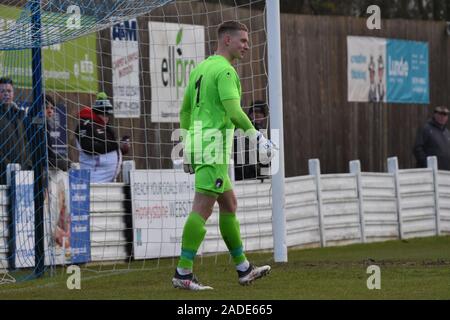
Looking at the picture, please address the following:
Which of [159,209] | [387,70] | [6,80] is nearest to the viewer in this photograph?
[6,80]

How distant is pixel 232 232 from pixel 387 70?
13.8 meters

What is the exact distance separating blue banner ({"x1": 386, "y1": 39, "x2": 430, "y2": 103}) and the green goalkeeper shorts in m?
14.0

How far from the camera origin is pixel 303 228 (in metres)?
17.5

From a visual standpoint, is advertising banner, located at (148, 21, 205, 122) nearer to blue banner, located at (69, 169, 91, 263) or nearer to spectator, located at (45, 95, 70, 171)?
spectator, located at (45, 95, 70, 171)

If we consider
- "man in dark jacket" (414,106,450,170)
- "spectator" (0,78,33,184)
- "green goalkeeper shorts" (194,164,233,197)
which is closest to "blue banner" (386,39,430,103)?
"man in dark jacket" (414,106,450,170)

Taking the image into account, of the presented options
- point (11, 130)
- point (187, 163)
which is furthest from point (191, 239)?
point (11, 130)

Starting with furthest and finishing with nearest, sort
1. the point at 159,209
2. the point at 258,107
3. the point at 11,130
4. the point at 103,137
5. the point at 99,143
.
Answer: the point at 258,107 → the point at 159,209 → the point at 99,143 → the point at 103,137 → the point at 11,130

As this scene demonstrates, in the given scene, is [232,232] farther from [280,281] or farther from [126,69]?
[126,69]

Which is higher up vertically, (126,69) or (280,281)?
(126,69)

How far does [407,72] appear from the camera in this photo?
2436 cm

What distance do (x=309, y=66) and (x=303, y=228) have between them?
543cm

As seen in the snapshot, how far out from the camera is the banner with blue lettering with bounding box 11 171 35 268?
13.5 metres

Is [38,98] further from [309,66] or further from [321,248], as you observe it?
[309,66]
